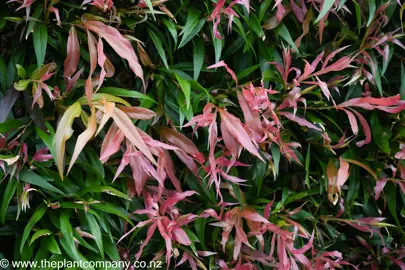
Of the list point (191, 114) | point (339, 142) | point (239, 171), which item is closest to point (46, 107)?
point (191, 114)

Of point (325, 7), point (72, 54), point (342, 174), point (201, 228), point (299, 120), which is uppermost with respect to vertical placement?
point (325, 7)

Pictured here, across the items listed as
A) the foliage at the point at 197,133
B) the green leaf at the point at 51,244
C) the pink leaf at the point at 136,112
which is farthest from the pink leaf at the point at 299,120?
the green leaf at the point at 51,244

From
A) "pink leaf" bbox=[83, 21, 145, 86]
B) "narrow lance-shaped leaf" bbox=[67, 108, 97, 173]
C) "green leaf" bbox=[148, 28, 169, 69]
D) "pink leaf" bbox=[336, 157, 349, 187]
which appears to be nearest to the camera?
"narrow lance-shaped leaf" bbox=[67, 108, 97, 173]

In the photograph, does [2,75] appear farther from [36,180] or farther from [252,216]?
[252,216]

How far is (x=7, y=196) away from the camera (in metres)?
0.85

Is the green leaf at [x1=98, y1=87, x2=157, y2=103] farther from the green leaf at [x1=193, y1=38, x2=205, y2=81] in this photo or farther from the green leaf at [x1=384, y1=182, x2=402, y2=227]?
the green leaf at [x1=384, y1=182, x2=402, y2=227]

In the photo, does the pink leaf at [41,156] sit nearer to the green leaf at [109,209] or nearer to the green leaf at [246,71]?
the green leaf at [109,209]

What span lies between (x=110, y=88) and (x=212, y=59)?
0.29 metres

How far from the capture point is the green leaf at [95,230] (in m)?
0.86

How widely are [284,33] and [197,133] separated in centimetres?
31

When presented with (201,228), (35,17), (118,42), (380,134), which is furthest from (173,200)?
(380,134)

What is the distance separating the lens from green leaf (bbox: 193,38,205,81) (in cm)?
98

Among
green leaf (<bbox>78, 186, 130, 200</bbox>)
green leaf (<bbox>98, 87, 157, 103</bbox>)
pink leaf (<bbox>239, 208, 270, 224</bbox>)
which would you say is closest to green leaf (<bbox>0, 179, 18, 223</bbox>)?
green leaf (<bbox>78, 186, 130, 200</bbox>)

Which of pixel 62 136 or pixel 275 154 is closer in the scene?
pixel 62 136
